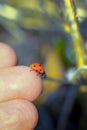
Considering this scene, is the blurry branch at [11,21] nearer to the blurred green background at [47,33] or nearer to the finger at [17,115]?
the blurred green background at [47,33]

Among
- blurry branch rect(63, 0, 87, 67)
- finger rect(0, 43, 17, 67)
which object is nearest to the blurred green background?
blurry branch rect(63, 0, 87, 67)

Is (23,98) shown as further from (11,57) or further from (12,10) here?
(12,10)

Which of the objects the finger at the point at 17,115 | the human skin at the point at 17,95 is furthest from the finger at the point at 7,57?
the finger at the point at 17,115

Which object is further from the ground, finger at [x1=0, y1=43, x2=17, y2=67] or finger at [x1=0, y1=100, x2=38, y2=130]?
finger at [x1=0, y1=43, x2=17, y2=67]

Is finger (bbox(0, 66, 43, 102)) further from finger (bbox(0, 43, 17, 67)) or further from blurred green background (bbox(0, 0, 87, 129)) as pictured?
blurred green background (bbox(0, 0, 87, 129))

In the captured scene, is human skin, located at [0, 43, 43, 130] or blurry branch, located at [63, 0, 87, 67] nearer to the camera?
human skin, located at [0, 43, 43, 130]

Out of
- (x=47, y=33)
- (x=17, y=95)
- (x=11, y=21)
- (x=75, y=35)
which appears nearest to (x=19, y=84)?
(x=17, y=95)

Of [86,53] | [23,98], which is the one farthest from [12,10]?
[23,98]
